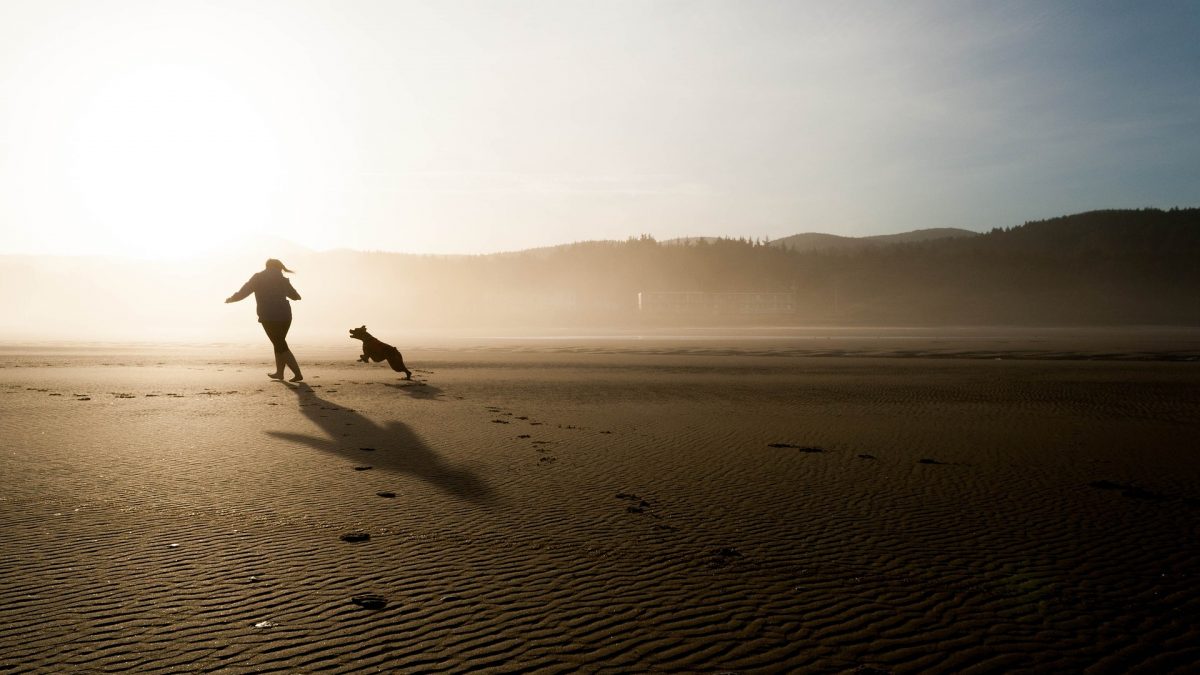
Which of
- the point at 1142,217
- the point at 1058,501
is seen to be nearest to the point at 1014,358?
the point at 1058,501

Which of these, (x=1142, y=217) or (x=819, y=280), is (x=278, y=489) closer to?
(x=819, y=280)

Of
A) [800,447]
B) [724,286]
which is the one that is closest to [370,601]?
[800,447]

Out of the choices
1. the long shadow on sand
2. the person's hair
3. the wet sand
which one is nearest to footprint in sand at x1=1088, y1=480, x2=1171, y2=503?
the wet sand

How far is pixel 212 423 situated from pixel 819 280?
278ft

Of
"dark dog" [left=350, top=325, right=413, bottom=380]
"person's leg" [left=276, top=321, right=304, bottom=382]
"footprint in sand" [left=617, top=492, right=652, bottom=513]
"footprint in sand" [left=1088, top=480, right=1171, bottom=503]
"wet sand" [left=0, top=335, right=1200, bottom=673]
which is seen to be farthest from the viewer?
"dark dog" [left=350, top=325, right=413, bottom=380]

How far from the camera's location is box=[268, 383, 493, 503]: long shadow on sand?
578cm

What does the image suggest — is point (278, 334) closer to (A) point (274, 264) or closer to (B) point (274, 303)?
(B) point (274, 303)

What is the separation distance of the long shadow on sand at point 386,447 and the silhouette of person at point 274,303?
3.67m

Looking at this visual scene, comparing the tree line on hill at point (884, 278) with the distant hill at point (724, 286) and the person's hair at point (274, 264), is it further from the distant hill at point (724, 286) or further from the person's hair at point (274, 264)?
the person's hair at point (274, 264)

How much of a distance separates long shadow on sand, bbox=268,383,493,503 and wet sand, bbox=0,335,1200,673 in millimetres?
53

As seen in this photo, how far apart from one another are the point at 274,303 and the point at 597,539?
1093cm

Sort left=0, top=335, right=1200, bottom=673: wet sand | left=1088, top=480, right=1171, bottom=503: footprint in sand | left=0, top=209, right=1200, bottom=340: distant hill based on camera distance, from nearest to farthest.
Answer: left=0, top=335, right=1200, bottom=673: wet sand
left=1088, top=480, right=1171, bottom=503: footprint in sand
left=0, top=209, right=1200, bottom=340: distant hill

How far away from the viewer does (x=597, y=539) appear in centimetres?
435

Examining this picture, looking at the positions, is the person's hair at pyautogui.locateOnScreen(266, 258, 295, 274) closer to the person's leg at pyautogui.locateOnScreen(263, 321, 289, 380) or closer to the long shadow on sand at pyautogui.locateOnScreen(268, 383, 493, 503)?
the person's leg at pyautogui.locateOnScreen(263, 321, 289, 380)
